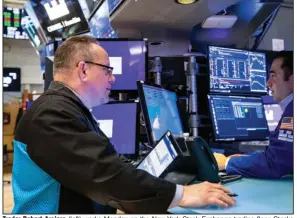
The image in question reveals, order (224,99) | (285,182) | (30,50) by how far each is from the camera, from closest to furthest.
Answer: (285,182) → (224,99) → (30,50)

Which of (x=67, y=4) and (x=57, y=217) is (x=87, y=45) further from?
(x=67, y=4)

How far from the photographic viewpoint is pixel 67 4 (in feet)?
13.6

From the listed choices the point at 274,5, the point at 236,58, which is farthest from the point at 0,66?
the point at 274,5

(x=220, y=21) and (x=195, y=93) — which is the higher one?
(x=220, y=21)

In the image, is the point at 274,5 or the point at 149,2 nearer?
the point at 149,2

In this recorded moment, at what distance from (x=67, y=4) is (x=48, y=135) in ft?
11.8

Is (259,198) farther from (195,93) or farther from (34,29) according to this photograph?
(34,29)

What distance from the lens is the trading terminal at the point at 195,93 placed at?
53.1 inches

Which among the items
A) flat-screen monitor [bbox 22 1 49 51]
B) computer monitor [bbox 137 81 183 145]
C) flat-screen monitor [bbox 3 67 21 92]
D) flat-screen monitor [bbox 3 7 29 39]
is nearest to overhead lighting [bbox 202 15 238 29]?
computer monitor [bbox 137 81 183 145]

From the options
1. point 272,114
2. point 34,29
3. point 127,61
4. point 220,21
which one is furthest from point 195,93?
point 34,29

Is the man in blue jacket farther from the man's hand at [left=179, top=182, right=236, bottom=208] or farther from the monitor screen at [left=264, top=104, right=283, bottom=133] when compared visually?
the monitor screen at [left=264, top=104, right=283, bottom=133]

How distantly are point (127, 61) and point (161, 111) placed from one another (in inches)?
22.7

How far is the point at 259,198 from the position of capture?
115 cm

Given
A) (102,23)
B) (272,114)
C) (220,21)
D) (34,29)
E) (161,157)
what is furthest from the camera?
(34,29)
